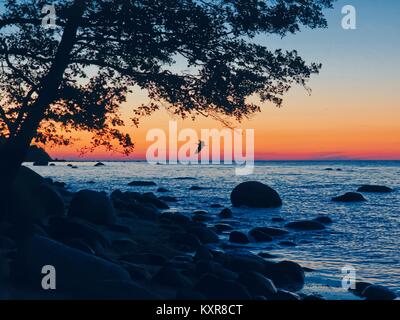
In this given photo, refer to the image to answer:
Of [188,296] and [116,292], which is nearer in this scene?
[116,292]

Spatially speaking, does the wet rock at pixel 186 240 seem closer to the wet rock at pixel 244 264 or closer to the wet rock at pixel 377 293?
Answer: the wet rock at pixel 244 264

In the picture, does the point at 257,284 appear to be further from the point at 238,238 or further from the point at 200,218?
the point at 200,218

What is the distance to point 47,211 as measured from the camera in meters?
16.3

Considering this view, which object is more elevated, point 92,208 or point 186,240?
point 92,208

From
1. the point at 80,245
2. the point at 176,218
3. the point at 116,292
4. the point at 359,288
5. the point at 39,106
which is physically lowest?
the point at 359,288

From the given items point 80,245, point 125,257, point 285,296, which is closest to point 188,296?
point 285,296

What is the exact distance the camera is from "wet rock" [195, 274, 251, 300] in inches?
364

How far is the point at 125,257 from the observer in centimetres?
1190

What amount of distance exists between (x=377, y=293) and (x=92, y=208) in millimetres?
9471

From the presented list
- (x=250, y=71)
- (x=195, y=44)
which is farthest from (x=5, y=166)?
(x=250, y=71)

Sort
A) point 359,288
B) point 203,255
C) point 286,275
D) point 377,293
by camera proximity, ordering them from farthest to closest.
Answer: point 203,255
point 286,275
point 359,288
point 377,293

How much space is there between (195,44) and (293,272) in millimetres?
5883

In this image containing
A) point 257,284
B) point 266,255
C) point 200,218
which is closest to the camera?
point 257,284
